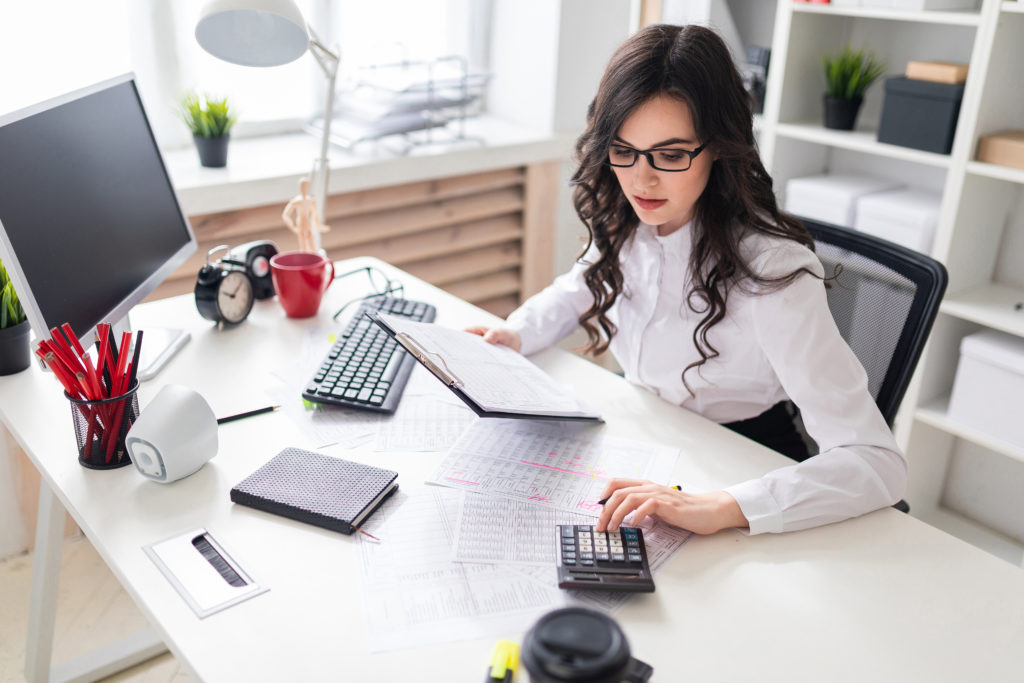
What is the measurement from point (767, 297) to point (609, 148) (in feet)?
0.98

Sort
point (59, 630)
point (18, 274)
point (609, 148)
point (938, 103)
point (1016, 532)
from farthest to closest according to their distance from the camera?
point (1016, 532) < point (938, 103) < point (59, 630) < point (609, 148) < point (18, 274)

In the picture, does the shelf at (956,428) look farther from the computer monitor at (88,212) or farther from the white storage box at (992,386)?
the computer monitor at (88,212)

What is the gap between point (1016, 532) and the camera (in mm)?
2287

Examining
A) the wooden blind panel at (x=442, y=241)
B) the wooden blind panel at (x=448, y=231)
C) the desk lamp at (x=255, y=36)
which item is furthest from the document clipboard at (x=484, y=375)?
the wooden blind panel at (x=442, y=241)

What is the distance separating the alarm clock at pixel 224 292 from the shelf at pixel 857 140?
141 centimetres

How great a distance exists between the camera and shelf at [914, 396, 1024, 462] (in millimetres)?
1953

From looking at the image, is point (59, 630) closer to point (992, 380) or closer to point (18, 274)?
point (18, 274)

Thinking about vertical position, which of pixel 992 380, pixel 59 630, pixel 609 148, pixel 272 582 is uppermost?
pixel 609 148

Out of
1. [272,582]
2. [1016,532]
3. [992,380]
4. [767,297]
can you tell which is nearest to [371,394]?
[272,582]

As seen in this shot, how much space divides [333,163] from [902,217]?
1354 millimetres

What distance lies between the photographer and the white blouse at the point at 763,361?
1059mm

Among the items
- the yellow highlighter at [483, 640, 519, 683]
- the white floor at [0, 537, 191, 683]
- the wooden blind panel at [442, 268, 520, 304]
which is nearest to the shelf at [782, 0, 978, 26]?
the wooden blind panel at [442, 268, 520, 304]

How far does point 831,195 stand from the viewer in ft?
7.20

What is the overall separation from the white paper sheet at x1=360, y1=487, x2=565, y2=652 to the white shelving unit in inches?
58.3
